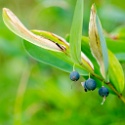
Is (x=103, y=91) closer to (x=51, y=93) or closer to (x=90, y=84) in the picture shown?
(x=90, y=84)

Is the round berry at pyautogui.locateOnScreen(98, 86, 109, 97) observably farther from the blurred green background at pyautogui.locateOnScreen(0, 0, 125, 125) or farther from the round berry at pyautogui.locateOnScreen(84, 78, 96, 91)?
the blurred green background at pyautogui.locateOnScreen(0, 0, 125, 125)

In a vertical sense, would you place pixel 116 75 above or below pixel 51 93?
below

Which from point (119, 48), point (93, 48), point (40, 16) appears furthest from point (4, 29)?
point (93, 48)

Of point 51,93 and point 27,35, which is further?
point 51,93

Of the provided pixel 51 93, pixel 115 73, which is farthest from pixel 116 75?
pixel 51 93

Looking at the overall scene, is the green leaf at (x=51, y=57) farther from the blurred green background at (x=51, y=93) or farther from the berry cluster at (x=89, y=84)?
the blurred green background at (x=51, y=93)

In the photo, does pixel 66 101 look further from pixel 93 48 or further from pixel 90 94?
pixel 93 48

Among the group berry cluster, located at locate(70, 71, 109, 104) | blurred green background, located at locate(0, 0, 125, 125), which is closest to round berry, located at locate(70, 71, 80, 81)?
berry cluster, located at locate(70, 71, 109, 104)

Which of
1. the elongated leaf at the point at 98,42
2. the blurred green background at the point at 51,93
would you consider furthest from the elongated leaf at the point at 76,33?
the blurred green background at the point at 51,93
